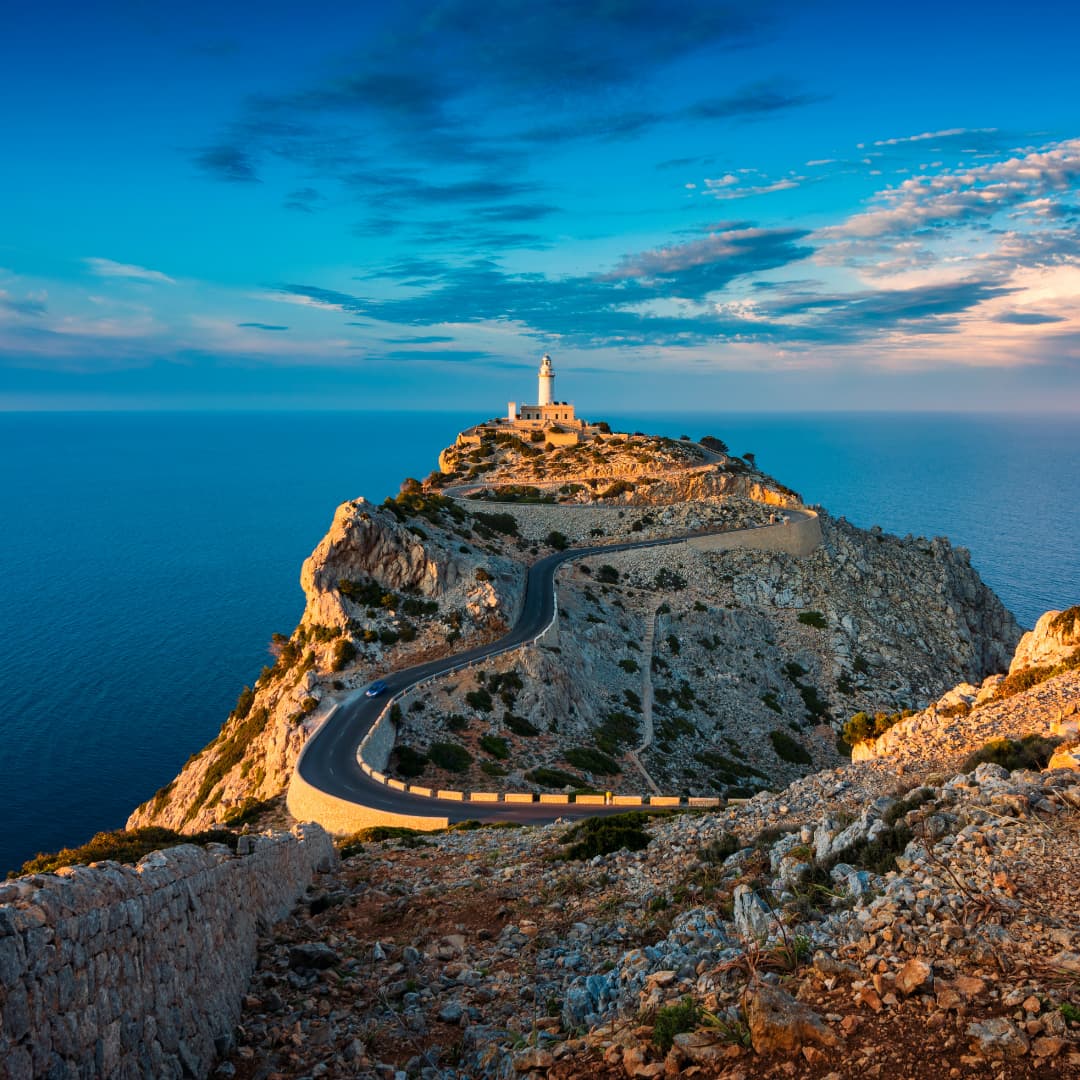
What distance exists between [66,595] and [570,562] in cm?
7671

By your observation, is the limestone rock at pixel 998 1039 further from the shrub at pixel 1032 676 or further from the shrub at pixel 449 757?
the shrub at pixel 449 757

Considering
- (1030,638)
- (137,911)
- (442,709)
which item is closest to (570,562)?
(442,709)

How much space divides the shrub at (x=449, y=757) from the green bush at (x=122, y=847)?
1969cm

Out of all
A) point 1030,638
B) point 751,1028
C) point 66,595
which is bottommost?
point 66,595

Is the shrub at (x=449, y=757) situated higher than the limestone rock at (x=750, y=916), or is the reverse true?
the limestone rock at (x=750, y=916)

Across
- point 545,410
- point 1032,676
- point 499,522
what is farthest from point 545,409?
point 1032,676

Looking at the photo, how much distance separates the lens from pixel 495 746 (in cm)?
4138

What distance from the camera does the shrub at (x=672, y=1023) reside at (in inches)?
330

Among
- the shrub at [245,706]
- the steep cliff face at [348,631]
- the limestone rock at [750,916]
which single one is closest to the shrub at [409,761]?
the steep cliff face at [348,631]

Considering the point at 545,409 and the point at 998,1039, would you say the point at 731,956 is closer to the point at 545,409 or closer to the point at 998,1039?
the point at 998,1039

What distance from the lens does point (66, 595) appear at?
10731 cm

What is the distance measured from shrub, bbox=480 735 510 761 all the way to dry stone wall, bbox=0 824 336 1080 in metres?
28.3

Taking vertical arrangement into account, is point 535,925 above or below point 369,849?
above

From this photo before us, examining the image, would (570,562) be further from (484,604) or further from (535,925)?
(535,925)
